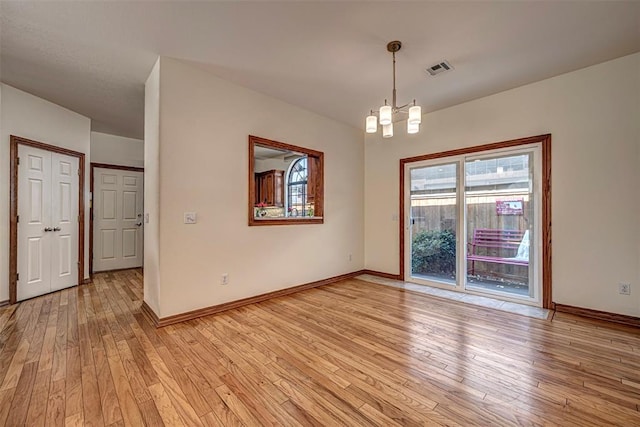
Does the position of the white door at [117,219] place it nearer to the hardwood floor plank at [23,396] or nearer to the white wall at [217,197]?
the white wall at [217,197]

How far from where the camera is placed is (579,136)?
10.2ft

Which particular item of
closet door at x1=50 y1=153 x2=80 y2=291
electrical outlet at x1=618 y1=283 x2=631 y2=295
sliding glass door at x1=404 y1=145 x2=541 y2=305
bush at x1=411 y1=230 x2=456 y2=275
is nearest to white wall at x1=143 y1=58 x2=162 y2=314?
closet door at x1=50 y1=153 x2=80 y2=291

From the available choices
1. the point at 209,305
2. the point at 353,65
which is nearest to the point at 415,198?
the point at 353,65

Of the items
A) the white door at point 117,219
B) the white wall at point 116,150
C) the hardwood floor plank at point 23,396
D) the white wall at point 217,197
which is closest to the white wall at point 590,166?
the white wall at point 217,197

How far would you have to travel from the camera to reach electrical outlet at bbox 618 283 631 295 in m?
2.85

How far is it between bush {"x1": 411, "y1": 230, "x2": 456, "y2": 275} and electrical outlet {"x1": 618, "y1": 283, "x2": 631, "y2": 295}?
1712 millimetres

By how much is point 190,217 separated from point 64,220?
2.72 m

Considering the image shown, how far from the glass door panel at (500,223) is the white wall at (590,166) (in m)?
0.29

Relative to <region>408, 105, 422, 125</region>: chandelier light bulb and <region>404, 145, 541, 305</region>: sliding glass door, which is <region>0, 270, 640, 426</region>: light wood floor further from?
<region>408, 105, 422, 125</region>: chandelier light bulb

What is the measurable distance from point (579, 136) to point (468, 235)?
1.71 metres

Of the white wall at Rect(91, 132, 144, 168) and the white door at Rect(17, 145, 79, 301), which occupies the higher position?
the white wall at Rect(91, 132, 144, 168)

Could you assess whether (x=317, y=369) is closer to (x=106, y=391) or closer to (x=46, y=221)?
(x=106, y=391)

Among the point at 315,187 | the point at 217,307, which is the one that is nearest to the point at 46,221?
the point at 217,307

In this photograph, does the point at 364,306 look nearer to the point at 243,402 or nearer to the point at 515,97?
the point at 243,402
